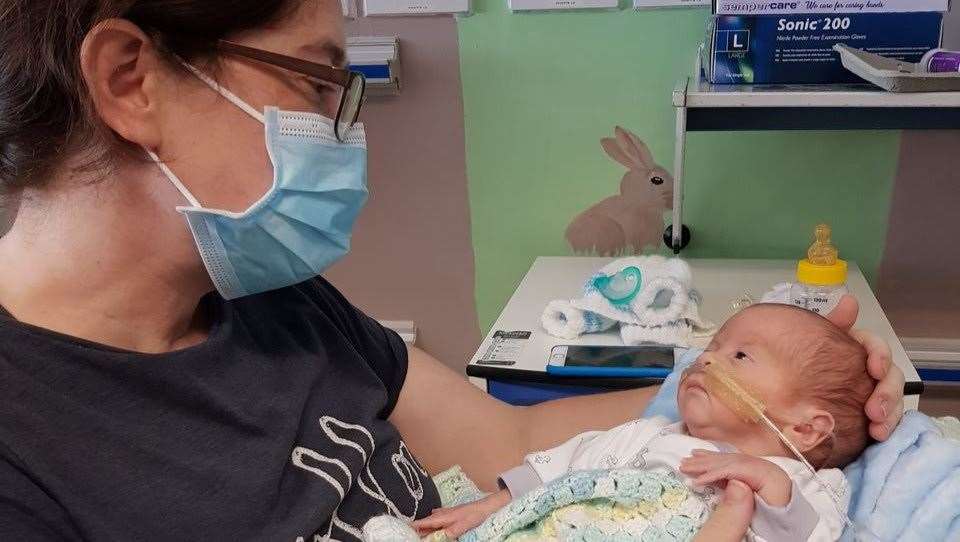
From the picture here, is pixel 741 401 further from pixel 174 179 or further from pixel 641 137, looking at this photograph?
pixel 641 137

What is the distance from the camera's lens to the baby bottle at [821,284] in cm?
176

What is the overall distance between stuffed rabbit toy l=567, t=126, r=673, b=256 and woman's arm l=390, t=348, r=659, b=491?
34.7 inches

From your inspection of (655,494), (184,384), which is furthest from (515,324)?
(184,384)

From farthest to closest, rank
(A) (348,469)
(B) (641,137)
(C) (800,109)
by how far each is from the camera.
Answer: (B) (641,137) → (C) (800,109) → (A) (348,469)

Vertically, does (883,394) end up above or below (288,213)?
below

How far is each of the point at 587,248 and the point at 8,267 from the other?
1.68m

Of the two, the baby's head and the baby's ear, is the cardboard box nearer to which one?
the baby's head

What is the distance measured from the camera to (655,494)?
3.70 feet

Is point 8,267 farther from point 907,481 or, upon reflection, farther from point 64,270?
point 907,481

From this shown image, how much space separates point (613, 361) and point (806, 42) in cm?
83

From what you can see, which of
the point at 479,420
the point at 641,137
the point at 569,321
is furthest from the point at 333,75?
the point at 641,137

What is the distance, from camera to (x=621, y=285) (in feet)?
5.90

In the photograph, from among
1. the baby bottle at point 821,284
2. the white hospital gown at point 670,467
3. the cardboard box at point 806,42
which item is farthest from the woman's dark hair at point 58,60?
the baby bottle at point 821,284

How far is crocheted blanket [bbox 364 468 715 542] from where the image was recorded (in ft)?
3.63
